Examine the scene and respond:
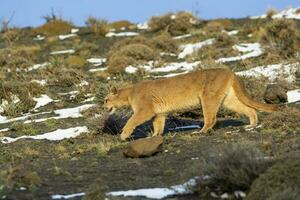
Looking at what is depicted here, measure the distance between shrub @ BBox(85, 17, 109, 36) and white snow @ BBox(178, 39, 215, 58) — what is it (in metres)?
7.40

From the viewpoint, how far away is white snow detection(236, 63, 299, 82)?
22.1 m

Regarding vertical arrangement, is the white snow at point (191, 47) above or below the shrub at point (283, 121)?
above

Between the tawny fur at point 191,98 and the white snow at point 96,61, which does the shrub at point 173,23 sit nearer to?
the white snow at point 96,61

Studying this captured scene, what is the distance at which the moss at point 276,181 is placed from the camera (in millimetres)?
8219

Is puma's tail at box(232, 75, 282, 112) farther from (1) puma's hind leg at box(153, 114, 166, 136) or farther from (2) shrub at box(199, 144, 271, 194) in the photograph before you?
(2) shrub at box(199, 144, 271, 194)

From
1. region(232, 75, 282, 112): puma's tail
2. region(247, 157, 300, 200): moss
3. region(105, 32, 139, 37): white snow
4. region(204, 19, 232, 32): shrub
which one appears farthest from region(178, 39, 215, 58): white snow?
region(247, 157, 300, 200): moss

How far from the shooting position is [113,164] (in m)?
12.0

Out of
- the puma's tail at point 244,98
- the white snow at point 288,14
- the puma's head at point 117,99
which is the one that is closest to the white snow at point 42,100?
the puma's head at point 117,99

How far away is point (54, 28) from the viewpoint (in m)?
40.4

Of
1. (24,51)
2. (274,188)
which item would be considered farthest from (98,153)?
(24,51)

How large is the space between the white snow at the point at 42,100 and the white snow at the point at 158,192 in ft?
43.5

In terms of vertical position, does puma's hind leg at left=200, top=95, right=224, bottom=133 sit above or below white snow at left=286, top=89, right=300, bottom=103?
above

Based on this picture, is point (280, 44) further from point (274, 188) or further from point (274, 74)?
point (274, 188)

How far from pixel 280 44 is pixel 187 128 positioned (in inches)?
476
